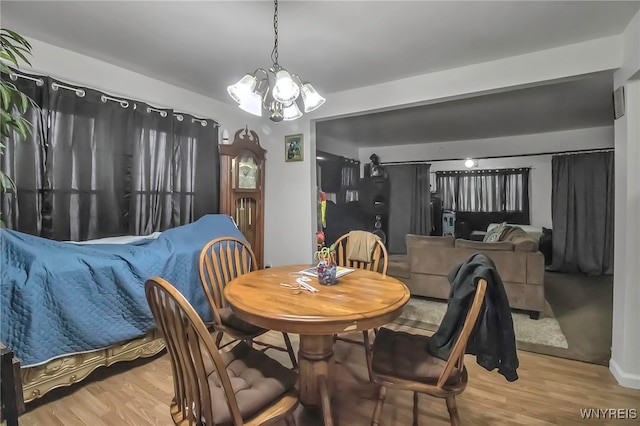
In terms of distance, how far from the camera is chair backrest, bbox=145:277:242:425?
0.97 meters

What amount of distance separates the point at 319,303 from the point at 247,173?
8.04 ft

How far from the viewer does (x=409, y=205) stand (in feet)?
21.3

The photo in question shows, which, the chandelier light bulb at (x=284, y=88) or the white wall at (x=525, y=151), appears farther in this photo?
the white wall at (x=525, y=151)

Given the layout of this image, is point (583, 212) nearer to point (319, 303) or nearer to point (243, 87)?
point (319, 303)

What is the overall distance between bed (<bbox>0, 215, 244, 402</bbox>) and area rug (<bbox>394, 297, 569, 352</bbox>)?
7.23 feet

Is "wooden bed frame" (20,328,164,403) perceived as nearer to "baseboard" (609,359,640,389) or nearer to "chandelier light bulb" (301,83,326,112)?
"chandelier light bulb" (301,83,326,112)

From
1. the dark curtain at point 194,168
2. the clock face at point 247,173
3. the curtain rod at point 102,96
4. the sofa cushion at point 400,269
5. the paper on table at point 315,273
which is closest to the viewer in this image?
the paper on table at point 315,273

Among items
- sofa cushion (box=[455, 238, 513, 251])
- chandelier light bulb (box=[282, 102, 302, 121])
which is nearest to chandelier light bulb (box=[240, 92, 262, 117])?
chandelier light bulb (box=[282, 102, 302, 121])

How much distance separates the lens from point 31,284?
171 cm

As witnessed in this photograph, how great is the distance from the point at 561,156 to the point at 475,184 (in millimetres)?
1502

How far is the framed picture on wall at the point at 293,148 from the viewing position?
142 inches

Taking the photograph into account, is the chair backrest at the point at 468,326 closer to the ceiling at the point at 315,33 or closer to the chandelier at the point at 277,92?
the chandelier at the point at 277,92

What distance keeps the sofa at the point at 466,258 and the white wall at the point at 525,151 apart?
235 cm

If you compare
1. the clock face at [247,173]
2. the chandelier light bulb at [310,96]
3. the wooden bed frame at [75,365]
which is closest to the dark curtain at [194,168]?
the clock face at [247,173]
